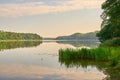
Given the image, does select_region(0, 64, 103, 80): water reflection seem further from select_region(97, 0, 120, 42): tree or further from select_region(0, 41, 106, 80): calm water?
select_region(97, 0, 120, 42): tree

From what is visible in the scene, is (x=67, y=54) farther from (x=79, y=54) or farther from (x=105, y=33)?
(x=105, y=33)

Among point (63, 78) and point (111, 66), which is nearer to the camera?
point (63, 78)

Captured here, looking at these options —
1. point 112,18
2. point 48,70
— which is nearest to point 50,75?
point 48,70

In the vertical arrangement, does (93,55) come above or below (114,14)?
below

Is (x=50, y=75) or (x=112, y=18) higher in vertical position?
(x=112, y=18)

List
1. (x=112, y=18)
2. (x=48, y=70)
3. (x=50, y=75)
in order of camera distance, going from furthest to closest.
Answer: (x=112, y=18) < (x=48, y=70) < (x=50, y=75)

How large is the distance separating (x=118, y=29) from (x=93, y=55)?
63.9 ft

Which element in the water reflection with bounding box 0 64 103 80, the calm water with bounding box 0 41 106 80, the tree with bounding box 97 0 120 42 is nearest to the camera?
the water reflection with bounding box 0 64 103 80

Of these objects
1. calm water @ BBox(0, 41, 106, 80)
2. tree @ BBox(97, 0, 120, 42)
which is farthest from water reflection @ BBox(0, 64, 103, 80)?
tree @ BBox(97, 0, 120, 42)

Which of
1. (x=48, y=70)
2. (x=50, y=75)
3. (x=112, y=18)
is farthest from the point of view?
(x=112, y=18)

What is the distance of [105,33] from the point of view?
236 ft

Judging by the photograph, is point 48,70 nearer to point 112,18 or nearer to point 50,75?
point 50,75

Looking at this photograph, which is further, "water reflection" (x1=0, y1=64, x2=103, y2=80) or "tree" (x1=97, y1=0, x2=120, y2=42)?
"tree" (x1=97, y1=0, x2=120, y2=42)

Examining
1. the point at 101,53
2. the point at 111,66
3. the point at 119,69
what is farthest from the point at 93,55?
the point at 119,69
